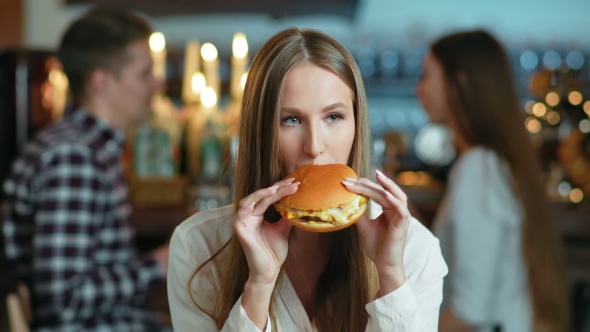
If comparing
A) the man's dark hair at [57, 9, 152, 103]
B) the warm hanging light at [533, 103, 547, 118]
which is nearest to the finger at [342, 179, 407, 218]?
the man's dark hair at [57, 9, 152, 103]

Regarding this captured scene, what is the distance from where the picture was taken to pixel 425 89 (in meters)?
2.63

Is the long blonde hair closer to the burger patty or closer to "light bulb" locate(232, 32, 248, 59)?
the burger patty

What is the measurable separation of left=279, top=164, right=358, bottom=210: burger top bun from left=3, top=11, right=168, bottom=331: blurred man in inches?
47.5

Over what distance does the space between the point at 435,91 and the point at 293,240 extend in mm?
1334

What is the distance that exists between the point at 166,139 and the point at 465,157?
1530mm

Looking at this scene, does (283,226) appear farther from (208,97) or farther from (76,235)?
(208,97)

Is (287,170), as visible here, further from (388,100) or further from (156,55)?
(388,100)

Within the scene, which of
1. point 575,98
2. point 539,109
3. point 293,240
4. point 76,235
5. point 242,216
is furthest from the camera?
point 539,109

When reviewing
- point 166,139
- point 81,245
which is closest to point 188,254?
point 81,245

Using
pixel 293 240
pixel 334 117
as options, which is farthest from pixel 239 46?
pixel 334 117

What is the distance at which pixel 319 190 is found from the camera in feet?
3.93

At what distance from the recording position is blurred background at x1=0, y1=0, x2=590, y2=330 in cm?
318

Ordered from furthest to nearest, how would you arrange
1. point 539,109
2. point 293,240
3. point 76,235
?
point 539,109 < point 76,235 < point 293,240

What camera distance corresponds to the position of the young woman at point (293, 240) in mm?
1178
